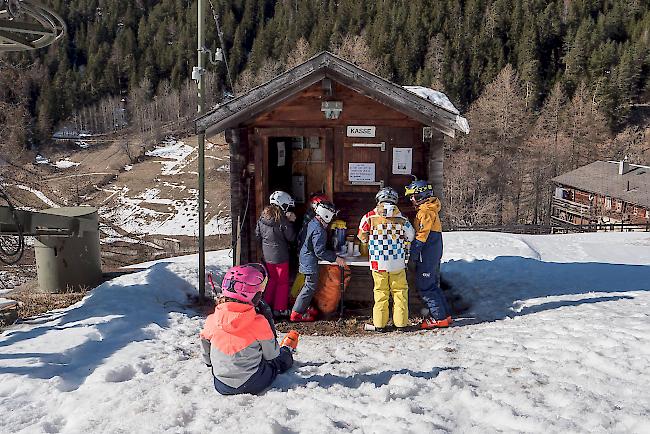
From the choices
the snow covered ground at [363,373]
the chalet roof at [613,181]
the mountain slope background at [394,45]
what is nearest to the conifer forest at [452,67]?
the mountain slope background at [394,45]

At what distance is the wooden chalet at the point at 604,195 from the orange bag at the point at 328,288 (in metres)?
32.5

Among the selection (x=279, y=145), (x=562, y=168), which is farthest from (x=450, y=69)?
(x=279, y=145)

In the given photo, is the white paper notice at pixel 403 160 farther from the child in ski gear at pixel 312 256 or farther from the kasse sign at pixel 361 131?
the child in ski gear at pixel 312 256

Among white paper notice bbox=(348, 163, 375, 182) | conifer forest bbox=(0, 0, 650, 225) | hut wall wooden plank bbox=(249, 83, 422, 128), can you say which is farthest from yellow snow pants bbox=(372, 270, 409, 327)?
conifer forest bbox=(0, 0, 650, 225)

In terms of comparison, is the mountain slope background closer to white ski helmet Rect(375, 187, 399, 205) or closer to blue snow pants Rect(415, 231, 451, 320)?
white ski helmet Rect(375, 187, 399, 205)

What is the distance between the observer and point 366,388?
15.3ft

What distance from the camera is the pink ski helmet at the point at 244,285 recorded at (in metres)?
4.43

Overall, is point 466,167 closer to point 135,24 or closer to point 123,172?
point 123,172

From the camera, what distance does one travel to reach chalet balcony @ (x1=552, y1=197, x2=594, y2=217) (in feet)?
132

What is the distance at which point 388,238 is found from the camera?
6828mm

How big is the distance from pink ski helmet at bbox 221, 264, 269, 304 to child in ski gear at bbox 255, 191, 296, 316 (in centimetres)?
295

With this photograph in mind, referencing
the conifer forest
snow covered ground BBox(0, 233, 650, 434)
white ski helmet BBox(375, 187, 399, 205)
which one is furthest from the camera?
the conifer forest

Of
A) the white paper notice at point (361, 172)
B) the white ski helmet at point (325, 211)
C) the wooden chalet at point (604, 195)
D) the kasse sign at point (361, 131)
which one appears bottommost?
the wooden chalet at point (604, 195)

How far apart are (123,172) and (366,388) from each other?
53.9 m
